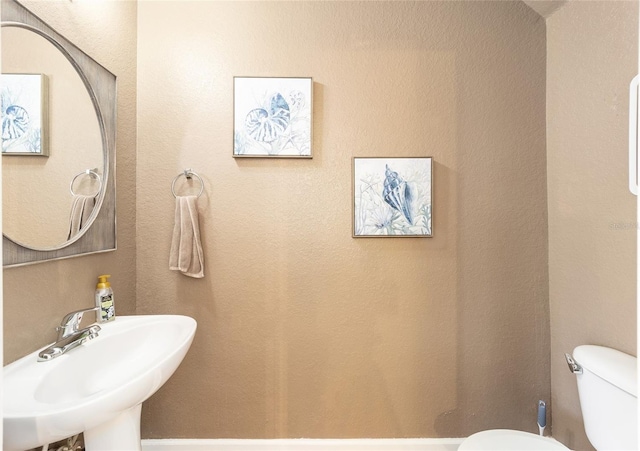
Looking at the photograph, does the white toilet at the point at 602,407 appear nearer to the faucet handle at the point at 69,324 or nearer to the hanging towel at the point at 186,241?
the hanging towel at the point at 186,241

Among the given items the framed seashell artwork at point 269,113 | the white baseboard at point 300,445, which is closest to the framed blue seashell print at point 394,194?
the framed seashell artwork at point 269,113

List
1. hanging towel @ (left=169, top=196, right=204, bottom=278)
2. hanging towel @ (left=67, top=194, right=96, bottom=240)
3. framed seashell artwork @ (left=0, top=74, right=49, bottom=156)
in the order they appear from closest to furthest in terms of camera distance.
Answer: framed seashell artwork @ (left=0, top=74, right=49, bottom=156) < hanging towel @ (left=67, top=194, right=96, bottom=240) < hanging towel @ (left=169, top=196, right=204, bottom=278)

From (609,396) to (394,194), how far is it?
3.61 ft

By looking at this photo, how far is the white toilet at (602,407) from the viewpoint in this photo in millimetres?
1139

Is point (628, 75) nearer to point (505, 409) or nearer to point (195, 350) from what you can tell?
point (505, 409)

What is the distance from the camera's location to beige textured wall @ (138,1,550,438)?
1675 millimetres

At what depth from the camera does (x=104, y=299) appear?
54.4 inches

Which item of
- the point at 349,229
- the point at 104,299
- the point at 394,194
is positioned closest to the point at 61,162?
the point at 104,299

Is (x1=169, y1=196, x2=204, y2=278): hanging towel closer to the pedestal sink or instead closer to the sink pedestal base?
the pedestal sink

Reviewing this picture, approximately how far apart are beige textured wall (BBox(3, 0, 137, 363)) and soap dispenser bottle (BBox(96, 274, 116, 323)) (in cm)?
4

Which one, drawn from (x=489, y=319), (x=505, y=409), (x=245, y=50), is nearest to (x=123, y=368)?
(x=245, y=50)

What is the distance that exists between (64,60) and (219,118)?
0.62m

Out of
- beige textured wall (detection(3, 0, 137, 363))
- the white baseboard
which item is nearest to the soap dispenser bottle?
beige textured wall (detection(3, 0, 137, 363))

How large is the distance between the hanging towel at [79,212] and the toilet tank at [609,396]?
1994mm
